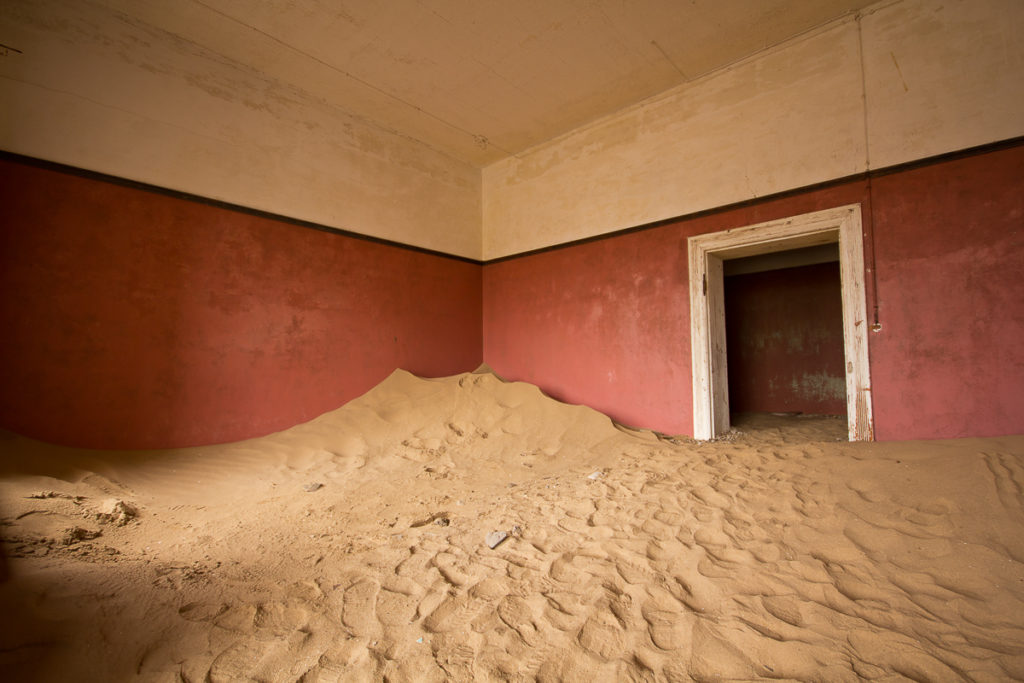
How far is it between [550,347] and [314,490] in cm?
354

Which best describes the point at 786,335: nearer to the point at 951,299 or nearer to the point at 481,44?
the point at 951,299

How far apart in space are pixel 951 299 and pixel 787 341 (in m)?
3.33

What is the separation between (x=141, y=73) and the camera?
12.7 feet

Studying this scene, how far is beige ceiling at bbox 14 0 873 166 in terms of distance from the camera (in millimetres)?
3799

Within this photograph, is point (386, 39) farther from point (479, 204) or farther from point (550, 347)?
point (550, 347)

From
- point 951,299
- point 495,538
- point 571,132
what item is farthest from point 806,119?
point 495,538

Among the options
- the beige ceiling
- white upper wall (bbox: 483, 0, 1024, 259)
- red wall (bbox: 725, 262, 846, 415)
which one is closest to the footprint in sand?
the beige ceiling

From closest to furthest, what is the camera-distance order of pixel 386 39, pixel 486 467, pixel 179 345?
pixel 486 467
pixel 179 345
pixel 386 39

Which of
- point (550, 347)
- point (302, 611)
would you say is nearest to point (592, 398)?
point (550, 347)

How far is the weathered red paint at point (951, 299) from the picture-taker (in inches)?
123

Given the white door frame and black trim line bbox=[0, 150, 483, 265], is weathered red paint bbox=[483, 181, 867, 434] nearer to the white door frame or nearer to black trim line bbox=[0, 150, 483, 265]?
the white door frame

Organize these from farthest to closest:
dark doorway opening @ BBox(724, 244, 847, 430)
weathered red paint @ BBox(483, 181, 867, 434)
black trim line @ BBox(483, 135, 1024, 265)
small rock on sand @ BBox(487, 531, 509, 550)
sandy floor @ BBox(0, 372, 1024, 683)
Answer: dark doorway opening @ BBox(724, 244, 847, 430) → weathered red paint @ BBox(483, 181, 867, 434) → black trim line @ BBox(483, 135, 1024, 265) → small rock on sand @ BBox(487, 531, 509, 550) → sandy floor @ BBox(0, 372, 1024, 683)

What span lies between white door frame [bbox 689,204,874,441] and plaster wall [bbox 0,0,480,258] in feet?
12.2

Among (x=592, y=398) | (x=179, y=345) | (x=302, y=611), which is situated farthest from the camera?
(x=592, y=398)
